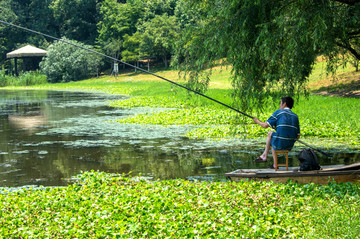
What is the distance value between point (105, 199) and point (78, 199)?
20.9 inches

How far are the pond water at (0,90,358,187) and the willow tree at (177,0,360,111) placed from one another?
2142 mm

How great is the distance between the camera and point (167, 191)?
885 cm

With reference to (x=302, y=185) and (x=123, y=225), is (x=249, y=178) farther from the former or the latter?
(x=123, y=225)

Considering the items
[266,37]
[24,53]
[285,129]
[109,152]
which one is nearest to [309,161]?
[285,129]

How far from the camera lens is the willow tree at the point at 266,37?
33.5 feet

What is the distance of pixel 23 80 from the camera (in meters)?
66.8

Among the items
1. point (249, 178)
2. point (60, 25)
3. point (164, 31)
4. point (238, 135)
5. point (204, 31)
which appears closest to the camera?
point (249, 178)

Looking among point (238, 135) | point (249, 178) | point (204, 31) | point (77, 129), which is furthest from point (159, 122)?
point (249, 178)

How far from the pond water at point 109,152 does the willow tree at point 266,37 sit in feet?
7.03

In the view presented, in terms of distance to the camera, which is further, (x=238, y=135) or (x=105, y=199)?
(x=238, y=135)

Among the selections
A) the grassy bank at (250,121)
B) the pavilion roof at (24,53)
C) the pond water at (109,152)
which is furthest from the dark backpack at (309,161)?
the pavilion roof at (24,53)

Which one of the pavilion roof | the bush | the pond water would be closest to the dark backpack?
the pond water

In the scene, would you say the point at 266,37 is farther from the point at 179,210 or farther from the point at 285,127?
the point at 179,210

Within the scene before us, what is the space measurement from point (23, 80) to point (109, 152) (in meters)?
56.4
